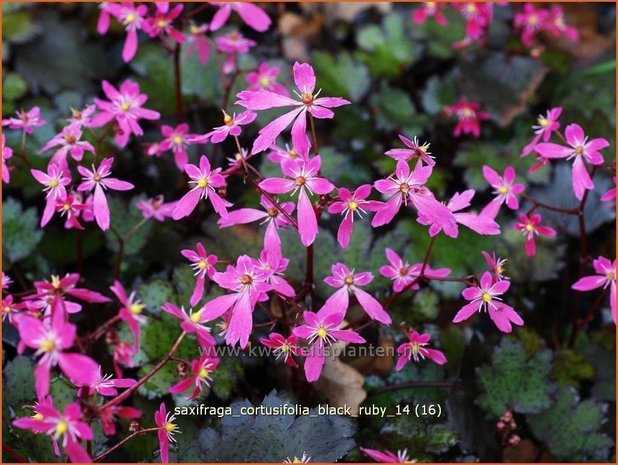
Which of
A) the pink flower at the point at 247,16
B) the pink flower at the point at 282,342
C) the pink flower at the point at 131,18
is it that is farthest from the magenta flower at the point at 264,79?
the pink flower at the point at 282,342

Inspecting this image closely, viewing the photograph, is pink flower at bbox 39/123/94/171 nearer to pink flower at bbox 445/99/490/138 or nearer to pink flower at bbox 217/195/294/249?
pink flower at bbox 217/195/294/249

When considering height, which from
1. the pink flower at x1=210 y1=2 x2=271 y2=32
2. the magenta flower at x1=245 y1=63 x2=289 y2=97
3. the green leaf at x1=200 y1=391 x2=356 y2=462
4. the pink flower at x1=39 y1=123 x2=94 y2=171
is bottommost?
the green leaf at x1=200 y1=391 x2=356 y2=462

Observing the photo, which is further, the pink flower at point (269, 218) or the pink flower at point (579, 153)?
the pink flower at point (579, 153)

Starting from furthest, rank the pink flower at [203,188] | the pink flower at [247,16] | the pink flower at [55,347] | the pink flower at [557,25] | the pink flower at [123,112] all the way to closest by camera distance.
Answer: the pink flower at [557,25], the pink flower at [247,16], the pink flower at [123,112], the pink flower at [203,188], the pink flower at [55,347]

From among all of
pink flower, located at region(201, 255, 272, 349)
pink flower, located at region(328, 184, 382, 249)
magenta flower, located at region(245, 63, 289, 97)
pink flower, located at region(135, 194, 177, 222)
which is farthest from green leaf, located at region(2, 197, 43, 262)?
pink flower, located at region(328, 184, 382, 249)

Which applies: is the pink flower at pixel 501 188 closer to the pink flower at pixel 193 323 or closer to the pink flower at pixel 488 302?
the pink flower at pixel 488 302

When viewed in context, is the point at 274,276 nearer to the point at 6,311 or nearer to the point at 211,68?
the point at 6,311

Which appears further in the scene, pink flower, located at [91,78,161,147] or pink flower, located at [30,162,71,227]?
pink flower, located at [91,78,161,147]

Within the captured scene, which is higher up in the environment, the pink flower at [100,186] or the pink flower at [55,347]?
the pink flower at [100,186]
